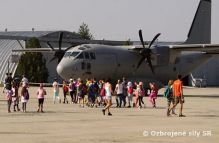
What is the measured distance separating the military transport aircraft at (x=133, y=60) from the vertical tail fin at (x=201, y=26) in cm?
401

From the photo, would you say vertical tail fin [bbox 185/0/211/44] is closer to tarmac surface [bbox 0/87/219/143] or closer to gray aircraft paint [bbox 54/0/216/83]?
gray aircraft paint [bbox 54/0/216/83]

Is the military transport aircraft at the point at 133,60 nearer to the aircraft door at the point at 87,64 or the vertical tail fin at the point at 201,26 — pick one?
the aircraft door at the point at 87,64

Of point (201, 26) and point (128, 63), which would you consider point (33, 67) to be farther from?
point (128, 63)

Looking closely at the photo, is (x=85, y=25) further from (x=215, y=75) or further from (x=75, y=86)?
(x=75, y=86)

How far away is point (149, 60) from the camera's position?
1791 inches

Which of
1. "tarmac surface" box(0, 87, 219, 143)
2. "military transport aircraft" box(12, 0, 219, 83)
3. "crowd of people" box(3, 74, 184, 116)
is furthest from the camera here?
"military transport aircraft" box(12, 0, 219, 83)

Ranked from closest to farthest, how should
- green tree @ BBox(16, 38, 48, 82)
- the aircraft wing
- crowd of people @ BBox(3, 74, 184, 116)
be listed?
crowd of people @ BBox(3, 74, 184, 116)
the aircraft wing
green tree @ BBox(16, 38, 48, 82)

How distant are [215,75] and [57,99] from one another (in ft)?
203

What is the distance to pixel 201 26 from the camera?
5538cm

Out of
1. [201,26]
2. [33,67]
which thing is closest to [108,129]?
[201,26]

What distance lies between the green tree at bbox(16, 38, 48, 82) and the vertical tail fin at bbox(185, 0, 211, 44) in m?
28.3

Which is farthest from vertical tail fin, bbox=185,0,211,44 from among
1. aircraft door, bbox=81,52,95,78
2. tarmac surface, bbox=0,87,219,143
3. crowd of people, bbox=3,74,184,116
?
tarmac surface, bbox=0,87,219,143

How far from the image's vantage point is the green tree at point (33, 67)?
76.1 meters

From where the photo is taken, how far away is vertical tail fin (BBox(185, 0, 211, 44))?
54.6 meters
